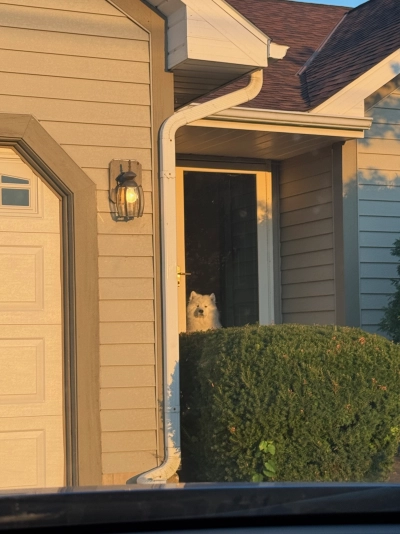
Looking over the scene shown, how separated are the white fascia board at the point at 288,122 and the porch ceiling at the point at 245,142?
0.12 meters

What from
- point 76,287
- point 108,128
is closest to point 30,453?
point 76,287

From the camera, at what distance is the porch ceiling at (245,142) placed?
7613mm

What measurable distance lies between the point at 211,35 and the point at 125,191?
48.9 inches

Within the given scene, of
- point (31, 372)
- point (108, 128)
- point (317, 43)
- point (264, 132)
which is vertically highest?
point (317, 43)

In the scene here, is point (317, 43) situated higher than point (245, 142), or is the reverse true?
point (317, 43)

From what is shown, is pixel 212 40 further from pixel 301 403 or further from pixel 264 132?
pixel 301 403

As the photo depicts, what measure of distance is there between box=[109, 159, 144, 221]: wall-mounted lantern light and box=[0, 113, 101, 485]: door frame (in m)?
0.15

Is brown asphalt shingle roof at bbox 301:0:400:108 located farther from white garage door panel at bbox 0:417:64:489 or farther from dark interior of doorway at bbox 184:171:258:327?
white garage door panel at bbox 0:417:64:489

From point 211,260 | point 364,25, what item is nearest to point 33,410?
Answer: point 211,260

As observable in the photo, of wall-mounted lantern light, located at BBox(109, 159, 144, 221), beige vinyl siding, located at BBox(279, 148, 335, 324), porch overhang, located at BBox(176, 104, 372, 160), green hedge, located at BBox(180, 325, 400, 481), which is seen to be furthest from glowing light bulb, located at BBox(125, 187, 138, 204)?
beige vinyl siding, located at BBox(279, 148, 335, 324)

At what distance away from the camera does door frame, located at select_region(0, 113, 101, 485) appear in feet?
18.0

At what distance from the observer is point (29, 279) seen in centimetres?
565

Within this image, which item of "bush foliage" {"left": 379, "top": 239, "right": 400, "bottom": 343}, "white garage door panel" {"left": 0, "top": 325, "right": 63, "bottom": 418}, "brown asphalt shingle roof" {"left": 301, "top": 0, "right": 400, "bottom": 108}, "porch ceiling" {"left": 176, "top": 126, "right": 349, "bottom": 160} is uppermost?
"brown asphalt shingle roof" {"left": 301, "top": 0, "right": 400, "bottom": 108}

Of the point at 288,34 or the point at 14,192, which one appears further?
the point at 288,34
